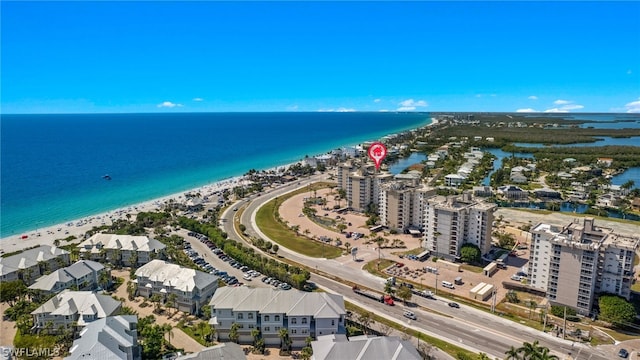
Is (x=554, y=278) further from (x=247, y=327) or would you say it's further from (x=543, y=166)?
(x=543, y=166)

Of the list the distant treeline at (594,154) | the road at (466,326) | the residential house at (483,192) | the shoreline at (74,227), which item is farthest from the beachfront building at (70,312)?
the distant treeline at (594,154)

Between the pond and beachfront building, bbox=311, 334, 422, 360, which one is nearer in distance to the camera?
beachfront building, bbox=311, 334, 422, 360

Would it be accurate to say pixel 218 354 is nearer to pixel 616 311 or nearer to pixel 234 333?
pixel 234 333

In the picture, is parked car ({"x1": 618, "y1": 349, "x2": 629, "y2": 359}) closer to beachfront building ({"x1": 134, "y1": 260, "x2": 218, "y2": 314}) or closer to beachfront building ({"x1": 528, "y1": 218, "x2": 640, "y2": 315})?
beachfront building ({"x1": 528, "y1": 218, "x2": 640, "y2": 315})

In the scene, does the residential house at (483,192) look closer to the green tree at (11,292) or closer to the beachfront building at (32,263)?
the beachfront building at (32,263)

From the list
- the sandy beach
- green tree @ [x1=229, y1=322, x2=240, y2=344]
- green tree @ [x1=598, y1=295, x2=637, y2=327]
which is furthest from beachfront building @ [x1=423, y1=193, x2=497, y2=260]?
the sandy beach

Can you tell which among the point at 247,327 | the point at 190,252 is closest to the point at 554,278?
the point at 247,327
